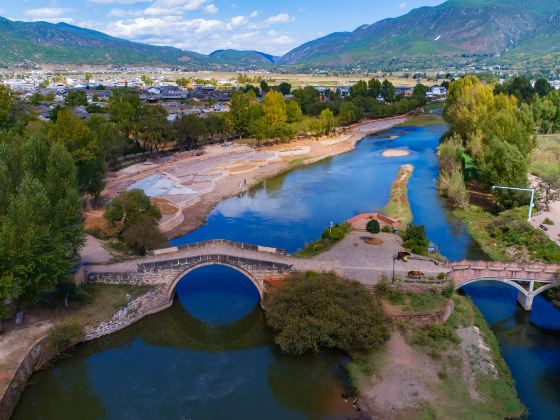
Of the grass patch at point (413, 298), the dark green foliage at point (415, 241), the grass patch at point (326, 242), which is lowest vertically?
the grass patch at point (413, 298)

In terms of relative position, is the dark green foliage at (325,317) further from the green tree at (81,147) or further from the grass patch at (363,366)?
the green tree at (81,147)

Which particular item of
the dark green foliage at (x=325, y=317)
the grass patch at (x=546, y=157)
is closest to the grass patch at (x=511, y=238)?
the dark green foliage at (x=325, y=317)

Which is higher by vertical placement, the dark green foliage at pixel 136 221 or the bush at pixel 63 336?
the dark green foliage at pixel 136 221

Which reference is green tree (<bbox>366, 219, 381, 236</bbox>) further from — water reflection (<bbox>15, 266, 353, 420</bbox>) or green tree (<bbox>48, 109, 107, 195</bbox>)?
green tree (<bbox>48, 109, 107, 195</bbox>)

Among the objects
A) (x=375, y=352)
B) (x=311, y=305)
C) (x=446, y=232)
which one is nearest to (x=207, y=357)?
(x=311, y=305)

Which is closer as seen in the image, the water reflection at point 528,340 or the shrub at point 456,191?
the water reflection at point 528,340

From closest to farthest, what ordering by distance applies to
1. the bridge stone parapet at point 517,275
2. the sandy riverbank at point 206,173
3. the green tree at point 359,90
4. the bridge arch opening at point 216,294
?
the bridge stone parapet at point 517,275 < the bridge arch opening at point 216,294 < the sandy riverbank at point 206,173 < the green tree at point 359,90

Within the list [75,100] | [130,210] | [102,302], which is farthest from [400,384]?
[75,100]

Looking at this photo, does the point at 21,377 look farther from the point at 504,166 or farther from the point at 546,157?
the point at 546,157
